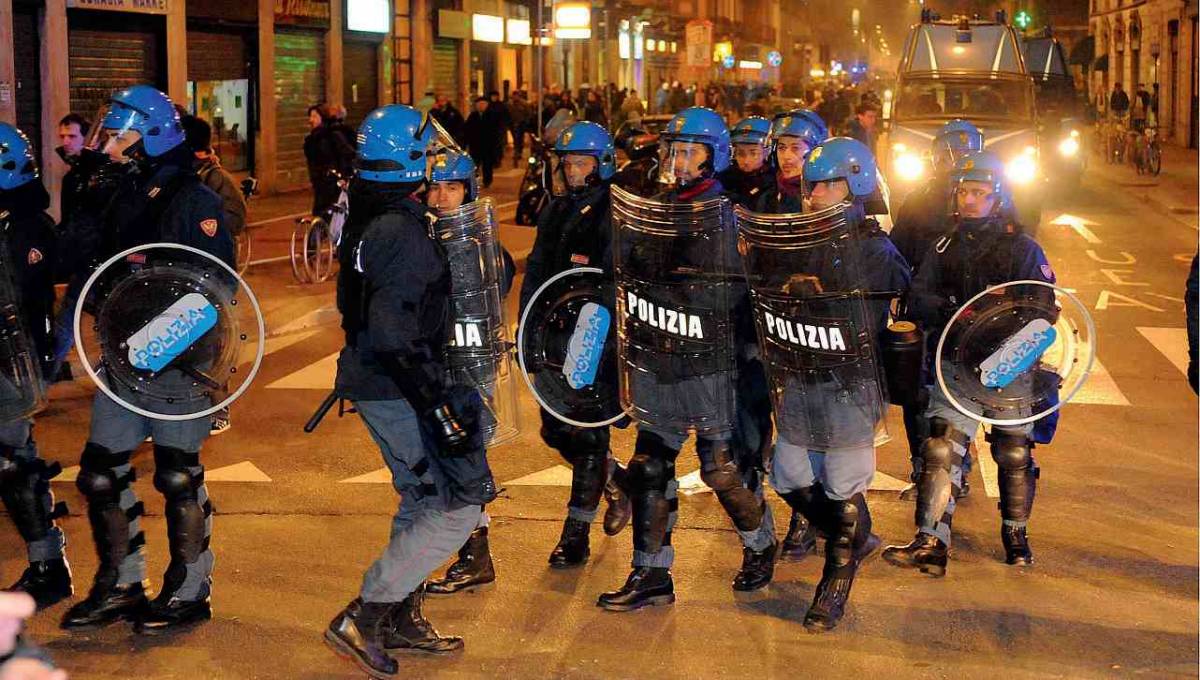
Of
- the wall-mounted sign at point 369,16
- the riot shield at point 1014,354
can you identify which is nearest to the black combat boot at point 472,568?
the riot shield at point 1014,354

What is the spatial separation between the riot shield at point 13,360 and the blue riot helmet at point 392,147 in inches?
60.5

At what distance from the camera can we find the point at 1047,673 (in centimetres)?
550

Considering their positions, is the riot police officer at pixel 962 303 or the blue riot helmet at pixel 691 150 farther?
the riot police officer at pixel 962 303

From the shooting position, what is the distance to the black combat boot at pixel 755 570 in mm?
6430

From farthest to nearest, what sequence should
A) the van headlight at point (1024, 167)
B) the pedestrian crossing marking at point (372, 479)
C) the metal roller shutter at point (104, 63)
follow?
1. the van headlight at point (1024, 167)
2. the metal roller shutter at point (104, 63)
3. the pedestrian crossing marking at point (372, 479)

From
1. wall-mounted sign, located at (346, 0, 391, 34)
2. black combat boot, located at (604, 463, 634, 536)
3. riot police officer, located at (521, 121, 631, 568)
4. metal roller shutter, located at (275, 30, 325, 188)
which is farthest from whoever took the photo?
wall-mounted sign, located at (346, 0, 391, 34)

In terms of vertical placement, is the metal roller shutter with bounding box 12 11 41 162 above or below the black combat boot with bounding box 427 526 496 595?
above

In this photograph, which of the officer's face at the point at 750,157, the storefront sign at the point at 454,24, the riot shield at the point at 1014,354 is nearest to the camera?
the riot shield at the point at 1014,354

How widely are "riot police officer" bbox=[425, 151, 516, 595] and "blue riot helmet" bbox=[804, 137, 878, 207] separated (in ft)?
4.01

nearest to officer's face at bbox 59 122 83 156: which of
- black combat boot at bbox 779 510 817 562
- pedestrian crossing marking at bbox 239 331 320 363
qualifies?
pedestrian crossing marking at bbox 239 331 320 363

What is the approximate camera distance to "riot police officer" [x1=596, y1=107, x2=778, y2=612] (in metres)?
6.02

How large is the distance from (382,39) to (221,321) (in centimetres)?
2667

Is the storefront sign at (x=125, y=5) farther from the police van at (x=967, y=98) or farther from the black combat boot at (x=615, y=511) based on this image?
the black combat boot at (x=615, y=511)

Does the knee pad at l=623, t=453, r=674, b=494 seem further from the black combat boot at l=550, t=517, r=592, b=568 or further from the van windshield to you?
the van windshield
